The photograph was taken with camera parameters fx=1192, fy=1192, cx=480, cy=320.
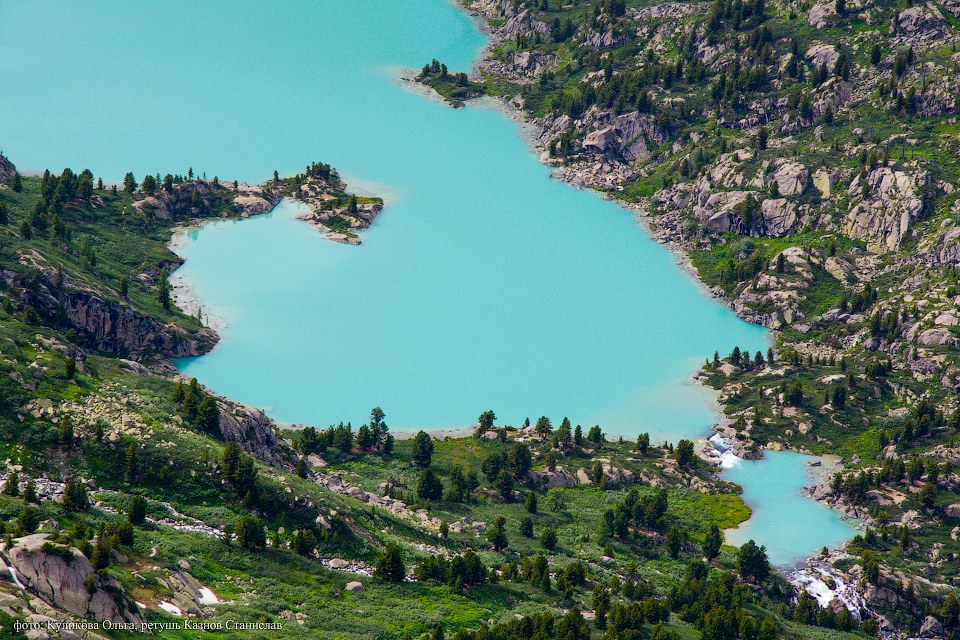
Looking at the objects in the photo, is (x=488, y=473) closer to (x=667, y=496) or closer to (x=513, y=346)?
(x=667, y=496)

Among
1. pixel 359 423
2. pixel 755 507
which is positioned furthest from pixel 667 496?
pixel 359 423

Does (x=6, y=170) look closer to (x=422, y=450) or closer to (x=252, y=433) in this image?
(x=252, y=433)

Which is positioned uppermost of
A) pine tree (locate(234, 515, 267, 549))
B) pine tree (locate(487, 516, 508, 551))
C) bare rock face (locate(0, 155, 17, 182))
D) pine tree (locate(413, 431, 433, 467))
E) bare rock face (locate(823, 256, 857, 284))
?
bare rock face (locate(823, 256, 857, 284))

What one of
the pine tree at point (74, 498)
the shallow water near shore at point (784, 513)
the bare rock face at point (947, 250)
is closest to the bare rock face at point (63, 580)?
the pine tree at point (74, 498)

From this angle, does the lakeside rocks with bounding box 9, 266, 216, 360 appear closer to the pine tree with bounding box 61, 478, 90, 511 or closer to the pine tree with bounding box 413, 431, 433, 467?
the pine tree with bounding box 413, 431, 433, 467

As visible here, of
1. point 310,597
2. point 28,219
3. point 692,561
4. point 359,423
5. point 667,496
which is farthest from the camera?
point 28,219

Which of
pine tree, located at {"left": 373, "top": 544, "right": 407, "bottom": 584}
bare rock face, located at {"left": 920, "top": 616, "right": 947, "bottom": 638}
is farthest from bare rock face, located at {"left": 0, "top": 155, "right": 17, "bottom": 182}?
bare rock face, located at {"left": 920, "top": 616, "right": 947, "bottom": 638}
